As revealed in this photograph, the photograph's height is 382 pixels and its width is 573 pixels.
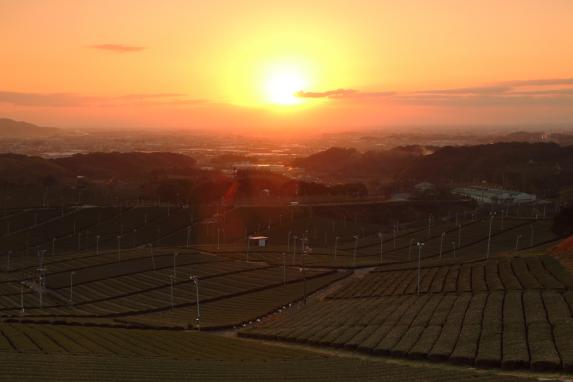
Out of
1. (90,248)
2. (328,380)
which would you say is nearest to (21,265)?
(90,248)

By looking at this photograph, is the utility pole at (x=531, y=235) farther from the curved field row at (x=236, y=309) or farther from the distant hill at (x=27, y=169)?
the distant hill at (x=27, y=169)

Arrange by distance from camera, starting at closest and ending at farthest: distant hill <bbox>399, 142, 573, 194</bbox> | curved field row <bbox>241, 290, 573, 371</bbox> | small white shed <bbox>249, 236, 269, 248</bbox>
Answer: curved field row <bbox>241, 290, 573, 371</bbox> → small white shed <bbox>249, 236, 269, 248</bbox> → distant hill <bbox>399, 142, 573, 194</bbox>

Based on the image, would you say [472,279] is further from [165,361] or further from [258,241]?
[258,241]

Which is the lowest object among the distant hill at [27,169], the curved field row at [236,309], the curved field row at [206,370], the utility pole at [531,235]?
the curved field row at [236,309]

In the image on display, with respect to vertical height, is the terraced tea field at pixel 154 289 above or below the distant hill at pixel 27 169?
below

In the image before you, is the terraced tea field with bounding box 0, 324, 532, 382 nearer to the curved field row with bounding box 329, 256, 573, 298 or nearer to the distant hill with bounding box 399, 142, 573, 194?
the curved field row with bounding box 329, 256, 573, 298

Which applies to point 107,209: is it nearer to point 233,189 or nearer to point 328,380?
point 233,189

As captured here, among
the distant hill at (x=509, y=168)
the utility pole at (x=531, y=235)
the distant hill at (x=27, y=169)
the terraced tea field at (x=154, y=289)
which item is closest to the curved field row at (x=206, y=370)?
the terraced tea field at (x=154, y=289)

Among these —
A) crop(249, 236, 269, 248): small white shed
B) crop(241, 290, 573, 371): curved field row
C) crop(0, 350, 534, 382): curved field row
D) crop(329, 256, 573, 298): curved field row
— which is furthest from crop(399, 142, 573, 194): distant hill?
crop(0, 350, 534, 382): curved field row

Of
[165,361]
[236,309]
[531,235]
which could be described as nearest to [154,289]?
[236,309]
